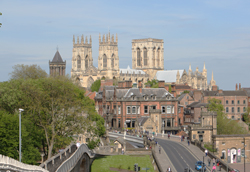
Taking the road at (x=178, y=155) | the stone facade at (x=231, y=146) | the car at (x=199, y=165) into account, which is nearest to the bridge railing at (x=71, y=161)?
the road at (x=178, y=155)

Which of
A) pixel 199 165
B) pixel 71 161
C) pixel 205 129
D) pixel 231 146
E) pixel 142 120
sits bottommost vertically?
pixel 231 146

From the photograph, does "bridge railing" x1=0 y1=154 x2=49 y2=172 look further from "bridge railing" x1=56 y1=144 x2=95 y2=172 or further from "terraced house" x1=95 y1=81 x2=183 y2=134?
"terraced house" x1=95 y1=81 x2=183 y2=134

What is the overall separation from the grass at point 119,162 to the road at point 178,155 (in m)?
2.76

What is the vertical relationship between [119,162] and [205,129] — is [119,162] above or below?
below

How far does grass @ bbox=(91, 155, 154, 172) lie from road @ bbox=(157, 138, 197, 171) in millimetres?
2764

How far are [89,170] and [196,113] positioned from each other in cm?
5412

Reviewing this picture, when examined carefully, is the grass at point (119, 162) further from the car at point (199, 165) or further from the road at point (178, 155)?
the car at point (199, 165)

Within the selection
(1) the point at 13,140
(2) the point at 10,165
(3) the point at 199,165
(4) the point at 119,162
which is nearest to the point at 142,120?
(4) the point at 119,162

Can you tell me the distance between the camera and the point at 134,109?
90.7 meters

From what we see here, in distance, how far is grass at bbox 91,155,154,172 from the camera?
55131 millimetres

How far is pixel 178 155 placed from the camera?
58562 mm

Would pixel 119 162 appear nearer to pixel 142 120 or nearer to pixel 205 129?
pixel 205 129

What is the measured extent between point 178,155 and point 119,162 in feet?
23.5

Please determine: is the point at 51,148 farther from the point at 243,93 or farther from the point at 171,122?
the point at 243,93
